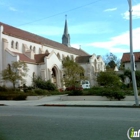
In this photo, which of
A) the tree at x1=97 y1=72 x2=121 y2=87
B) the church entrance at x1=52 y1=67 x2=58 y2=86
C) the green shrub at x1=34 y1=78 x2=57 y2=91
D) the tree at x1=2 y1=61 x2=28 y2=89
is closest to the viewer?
the tree at x1=97 y1=72 x2=121 y2=87

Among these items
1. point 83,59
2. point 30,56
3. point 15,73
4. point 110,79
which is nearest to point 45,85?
point 15,73

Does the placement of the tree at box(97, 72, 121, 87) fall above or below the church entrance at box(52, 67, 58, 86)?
below

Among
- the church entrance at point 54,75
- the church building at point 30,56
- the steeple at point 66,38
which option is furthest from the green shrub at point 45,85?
the steeple at point 66,38

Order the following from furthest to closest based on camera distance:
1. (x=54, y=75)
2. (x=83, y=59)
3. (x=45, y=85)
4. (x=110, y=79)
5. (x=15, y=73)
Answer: (x=83, y=59) → (x=54, y=75) → (x=45, y=85) → (x=15, y=73) → (x=110, y=79)

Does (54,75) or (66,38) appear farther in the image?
(66,38)

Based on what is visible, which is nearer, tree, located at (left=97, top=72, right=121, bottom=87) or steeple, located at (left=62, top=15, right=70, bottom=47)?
tree, located at (left=97, top=72, right=121, bottom=87)

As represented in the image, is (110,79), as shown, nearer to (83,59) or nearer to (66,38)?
(83,59)

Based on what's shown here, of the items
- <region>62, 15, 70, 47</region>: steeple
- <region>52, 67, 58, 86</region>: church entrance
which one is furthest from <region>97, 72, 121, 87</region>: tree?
<region>62, 15, 70, 47</region>: steeple

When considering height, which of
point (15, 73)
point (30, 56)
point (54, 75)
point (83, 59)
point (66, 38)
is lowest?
point (15, 73)

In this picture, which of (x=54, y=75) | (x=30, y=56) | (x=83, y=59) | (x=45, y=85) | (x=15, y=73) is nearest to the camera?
(x=15, y=73)

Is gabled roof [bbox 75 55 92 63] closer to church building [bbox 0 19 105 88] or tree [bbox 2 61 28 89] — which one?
church building [bbox 0 19 105 88]

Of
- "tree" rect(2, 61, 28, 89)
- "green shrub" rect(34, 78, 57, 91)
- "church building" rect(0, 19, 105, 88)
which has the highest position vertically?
"church building" rect(0, 19, 105, 88)

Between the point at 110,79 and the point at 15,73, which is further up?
the point at 15,73

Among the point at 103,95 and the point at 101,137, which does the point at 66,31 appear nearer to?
the point at 103,95
